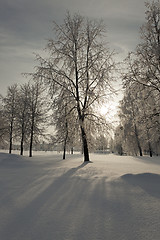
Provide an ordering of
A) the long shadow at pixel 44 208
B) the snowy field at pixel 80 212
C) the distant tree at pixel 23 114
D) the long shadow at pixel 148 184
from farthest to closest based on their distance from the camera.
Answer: the distant tree at pixel 23 114, the long shadow at pixel 148 184, the long shadow at pixel 44 208, the snowy field at pixel 80 212

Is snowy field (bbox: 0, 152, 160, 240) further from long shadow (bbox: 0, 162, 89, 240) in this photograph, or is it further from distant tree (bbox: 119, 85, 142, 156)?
distant tree (bbox: 119, 85, 142, 156)

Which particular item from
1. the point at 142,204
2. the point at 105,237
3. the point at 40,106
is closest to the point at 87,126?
the point at 142,204

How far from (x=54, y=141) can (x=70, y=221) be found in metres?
12.7

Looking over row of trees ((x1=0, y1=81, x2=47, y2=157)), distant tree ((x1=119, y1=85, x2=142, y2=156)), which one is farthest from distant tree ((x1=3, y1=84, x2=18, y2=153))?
distant tree ((x1=119, y1=85, x2=142, y2=156))

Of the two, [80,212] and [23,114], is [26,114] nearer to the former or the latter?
[23,114]

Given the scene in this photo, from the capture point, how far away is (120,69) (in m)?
10.4

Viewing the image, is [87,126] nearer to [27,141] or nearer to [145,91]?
[145,91]

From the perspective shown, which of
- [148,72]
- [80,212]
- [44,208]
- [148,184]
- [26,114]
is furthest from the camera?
[26,114]

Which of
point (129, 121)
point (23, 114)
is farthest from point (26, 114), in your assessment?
point (129, 121)

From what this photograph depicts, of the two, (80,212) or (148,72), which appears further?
(148,72)

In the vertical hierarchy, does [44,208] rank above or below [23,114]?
below

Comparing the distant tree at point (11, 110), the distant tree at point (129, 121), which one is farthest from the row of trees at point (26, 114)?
the distant tree at point (129, 121)

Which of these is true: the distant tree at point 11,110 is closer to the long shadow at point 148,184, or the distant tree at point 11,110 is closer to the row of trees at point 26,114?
the row of trees at point 26,114

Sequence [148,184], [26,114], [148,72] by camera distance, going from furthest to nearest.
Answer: [26,114] < [148,72] < [148,184]
